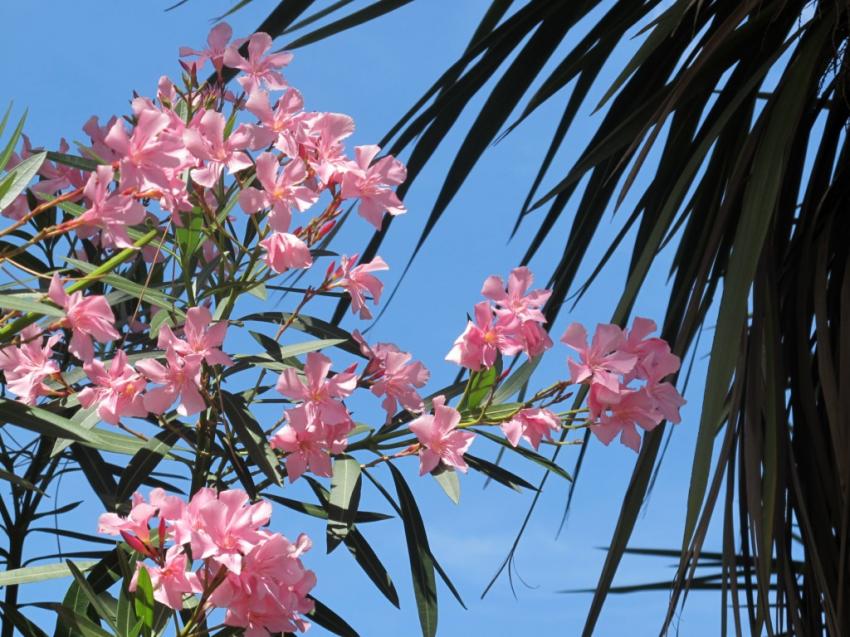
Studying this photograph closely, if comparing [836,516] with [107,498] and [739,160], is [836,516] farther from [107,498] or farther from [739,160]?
[107,498]

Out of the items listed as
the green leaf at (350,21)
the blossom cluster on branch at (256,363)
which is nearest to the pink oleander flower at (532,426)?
the blossom cluster on branch at (256,363)

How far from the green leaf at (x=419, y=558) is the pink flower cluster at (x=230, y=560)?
0.18 metres

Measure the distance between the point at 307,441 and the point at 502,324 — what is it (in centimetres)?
20

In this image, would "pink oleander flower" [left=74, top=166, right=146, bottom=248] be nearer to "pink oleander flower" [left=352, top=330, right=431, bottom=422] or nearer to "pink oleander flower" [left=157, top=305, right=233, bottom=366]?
"pink oleander flower" [left=157, top=305, right=233, bottom=366]

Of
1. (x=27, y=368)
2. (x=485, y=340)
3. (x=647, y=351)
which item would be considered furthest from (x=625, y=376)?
(x=27, y=368)

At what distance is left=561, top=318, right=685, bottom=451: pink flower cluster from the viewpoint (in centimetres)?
91

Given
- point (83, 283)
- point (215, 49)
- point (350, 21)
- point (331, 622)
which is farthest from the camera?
point (350, 21)

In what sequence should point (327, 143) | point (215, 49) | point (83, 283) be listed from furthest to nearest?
point (215, 49) → point (327, 143) → point (83, 283)

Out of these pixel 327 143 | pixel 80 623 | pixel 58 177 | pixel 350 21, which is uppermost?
pixel 350 21

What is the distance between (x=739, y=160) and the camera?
1.33m

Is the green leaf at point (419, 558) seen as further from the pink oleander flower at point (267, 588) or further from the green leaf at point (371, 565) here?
the pink oleander flower at point (267, 588)

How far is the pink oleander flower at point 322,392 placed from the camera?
2.89 feet

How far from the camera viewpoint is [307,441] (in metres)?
0.91

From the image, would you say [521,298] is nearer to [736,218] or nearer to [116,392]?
[116,392]
